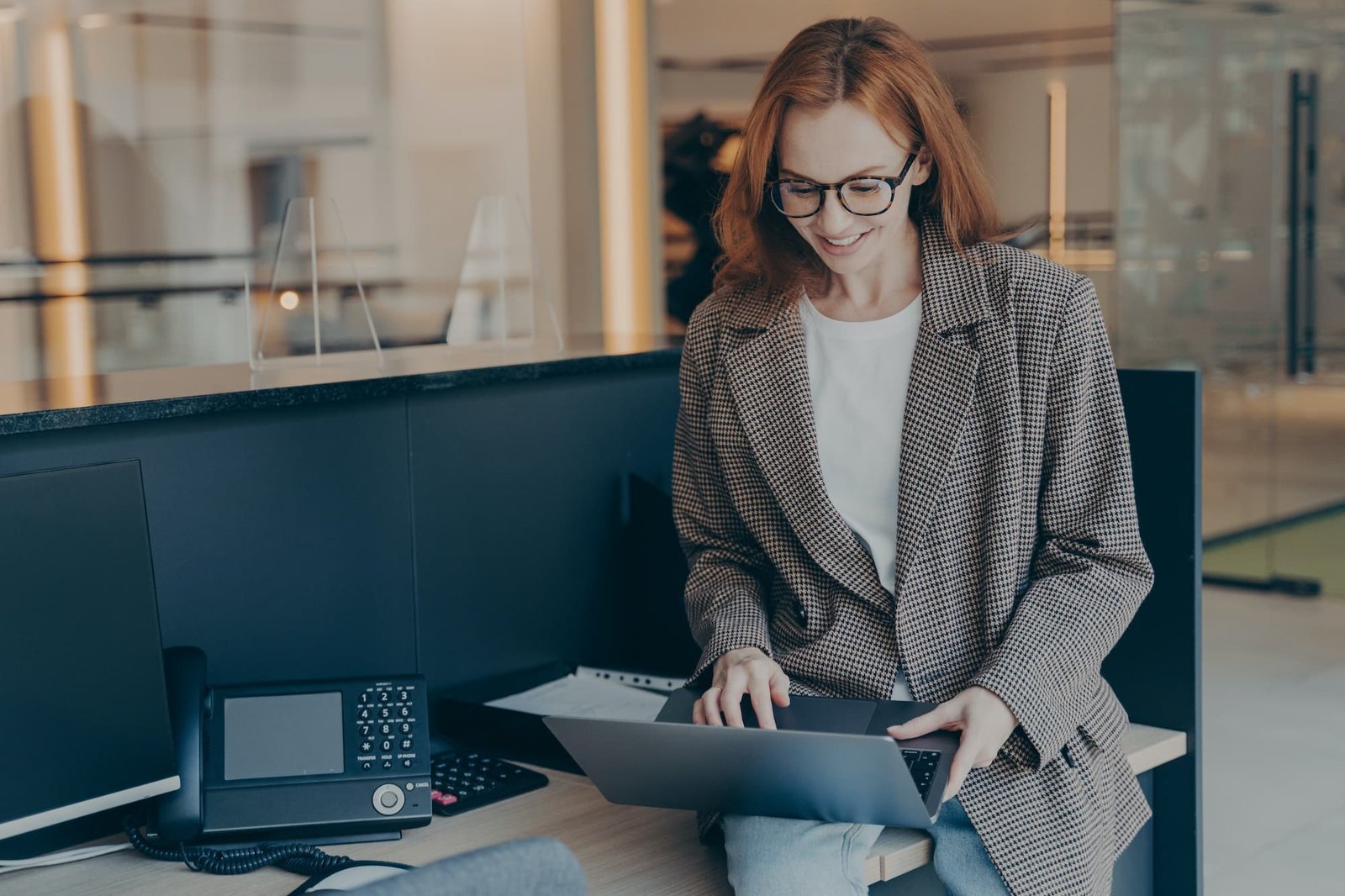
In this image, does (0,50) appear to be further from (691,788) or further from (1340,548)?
(1340,548)

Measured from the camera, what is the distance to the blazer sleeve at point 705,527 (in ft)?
5.92

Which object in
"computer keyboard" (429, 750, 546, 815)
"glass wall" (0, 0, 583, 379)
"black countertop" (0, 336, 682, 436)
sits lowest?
"computer keyboard" (429, 750, 546, 815)

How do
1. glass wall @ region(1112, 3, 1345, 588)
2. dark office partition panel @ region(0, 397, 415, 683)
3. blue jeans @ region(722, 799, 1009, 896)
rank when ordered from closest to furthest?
blue jeans @ region(722, 799, 1009, 896), dark office partition panel @ region(0, 397, 415, 683), glass wall @ region(1112, 3, 1345, 588)

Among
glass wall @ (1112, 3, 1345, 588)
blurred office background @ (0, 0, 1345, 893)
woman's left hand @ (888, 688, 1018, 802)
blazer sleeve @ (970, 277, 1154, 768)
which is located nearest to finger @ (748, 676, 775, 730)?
woman's left hand @ (888, 688, 1018, 802)

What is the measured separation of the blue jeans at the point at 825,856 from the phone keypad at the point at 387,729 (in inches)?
14.8

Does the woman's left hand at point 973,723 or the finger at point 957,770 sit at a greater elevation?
the woman's left hand at point 973,723

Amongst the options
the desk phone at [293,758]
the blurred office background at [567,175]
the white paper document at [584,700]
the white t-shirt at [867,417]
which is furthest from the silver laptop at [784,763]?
the blurred office background at [567,175]

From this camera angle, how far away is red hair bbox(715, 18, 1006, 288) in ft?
5.47

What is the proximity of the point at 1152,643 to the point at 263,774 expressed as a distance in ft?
3.83

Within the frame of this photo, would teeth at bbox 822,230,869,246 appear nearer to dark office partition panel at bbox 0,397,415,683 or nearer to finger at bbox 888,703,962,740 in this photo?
finger at bbox 888,703,962,740

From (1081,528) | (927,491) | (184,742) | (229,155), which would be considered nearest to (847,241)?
(927,491)

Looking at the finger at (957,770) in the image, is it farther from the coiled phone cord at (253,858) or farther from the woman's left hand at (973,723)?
the coiled phone cord at (253,858)

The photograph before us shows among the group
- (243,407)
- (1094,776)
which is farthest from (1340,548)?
(243,407)

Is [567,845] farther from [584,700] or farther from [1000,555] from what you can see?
[1000,555]
